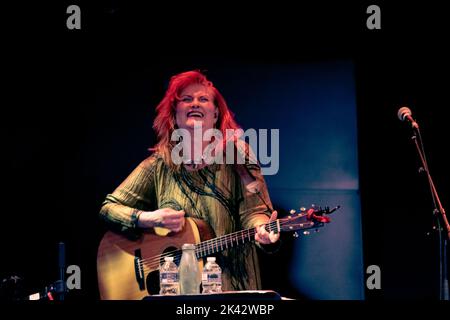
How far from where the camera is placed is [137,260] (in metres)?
4.82

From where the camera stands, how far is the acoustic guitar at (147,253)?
15.5 feet

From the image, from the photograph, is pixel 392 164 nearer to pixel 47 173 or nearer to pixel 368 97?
pixel 368 97

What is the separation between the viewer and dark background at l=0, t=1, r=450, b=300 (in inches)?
198

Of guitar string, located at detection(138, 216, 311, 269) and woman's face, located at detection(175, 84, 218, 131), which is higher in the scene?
woman's face, located at detection(175, 84, 218, 131)

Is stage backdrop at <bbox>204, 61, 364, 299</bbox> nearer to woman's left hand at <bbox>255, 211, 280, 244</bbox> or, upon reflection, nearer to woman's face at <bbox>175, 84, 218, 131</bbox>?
woman's face at <bbox>175, 84, 218, 131</bbox>

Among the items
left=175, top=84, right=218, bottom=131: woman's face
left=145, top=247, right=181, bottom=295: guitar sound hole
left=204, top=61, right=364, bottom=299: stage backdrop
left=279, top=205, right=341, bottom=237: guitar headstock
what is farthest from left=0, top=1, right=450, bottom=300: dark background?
left=279, top=205, right=341, bottom=237: guitar headstock

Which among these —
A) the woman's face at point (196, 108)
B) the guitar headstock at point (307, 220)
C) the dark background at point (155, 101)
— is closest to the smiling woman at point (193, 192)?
the woman's face at point (196, 108)

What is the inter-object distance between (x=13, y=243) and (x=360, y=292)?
2.55 m

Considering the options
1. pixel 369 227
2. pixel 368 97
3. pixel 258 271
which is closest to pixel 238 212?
pixel 258 271

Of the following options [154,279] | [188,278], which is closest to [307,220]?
[188,278]

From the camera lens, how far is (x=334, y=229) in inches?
195

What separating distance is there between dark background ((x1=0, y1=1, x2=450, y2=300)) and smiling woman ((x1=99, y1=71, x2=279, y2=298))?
148mm

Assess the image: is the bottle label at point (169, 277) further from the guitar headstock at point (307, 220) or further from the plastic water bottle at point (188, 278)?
the guitar headstock at point (307, 220)
